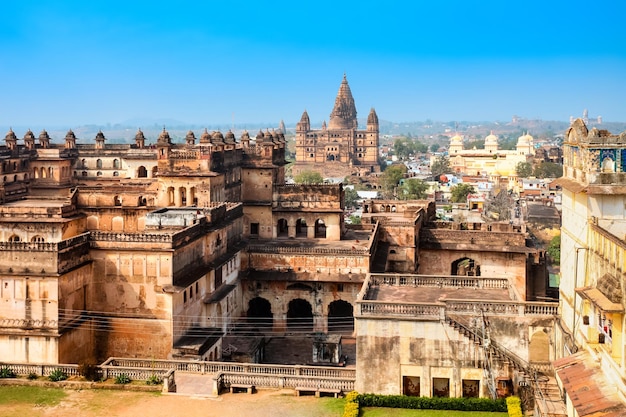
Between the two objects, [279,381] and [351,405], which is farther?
[279,381]

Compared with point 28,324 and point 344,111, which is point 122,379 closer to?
point 28,324

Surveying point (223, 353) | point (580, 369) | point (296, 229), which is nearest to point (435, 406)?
point (580, 369)

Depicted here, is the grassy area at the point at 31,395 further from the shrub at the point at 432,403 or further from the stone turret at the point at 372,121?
the stone turret at the point at 372,121

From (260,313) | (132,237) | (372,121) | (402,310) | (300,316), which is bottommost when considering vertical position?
(300,316)

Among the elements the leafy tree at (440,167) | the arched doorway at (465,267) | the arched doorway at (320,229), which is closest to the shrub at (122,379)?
the arched doorway at (320,229)

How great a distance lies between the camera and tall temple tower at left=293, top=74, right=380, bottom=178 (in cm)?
15812

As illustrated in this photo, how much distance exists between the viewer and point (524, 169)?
151 meters

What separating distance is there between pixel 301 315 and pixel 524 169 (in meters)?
116

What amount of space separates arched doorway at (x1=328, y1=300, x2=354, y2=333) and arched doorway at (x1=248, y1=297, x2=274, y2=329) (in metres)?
3.48

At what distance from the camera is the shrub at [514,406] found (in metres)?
25.2

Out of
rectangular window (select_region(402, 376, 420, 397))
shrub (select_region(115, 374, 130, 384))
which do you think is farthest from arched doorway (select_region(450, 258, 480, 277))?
shrub (select_region(115, 374, 130, 384))

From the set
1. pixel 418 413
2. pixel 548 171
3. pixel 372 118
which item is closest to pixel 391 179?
pixel 372 118

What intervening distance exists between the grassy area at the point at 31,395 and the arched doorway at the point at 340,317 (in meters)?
17.9

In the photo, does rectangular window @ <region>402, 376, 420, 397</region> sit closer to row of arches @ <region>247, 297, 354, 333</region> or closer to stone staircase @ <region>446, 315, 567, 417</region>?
stone staircase @ <region>446, 315, 567, 417</region>
